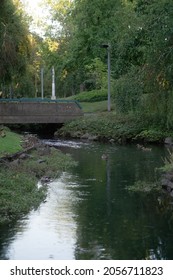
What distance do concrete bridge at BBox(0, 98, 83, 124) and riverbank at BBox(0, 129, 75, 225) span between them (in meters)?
15.8

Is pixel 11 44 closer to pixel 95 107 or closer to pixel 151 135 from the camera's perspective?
pixel 151 135

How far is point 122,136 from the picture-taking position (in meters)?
38.9

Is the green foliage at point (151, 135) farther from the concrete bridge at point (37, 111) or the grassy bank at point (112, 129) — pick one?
the concrete bridge at point (37, 111)

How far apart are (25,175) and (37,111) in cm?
2673

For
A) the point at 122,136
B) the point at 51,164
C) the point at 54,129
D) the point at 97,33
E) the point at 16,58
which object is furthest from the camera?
the point at 97,33

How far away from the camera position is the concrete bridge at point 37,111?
145 feet

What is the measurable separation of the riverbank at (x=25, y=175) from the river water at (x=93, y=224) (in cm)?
43

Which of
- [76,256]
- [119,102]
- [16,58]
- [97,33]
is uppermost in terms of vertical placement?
[97,33]

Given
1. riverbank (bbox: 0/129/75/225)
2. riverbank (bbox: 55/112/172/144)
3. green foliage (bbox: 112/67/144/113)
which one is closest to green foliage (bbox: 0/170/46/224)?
riverbank (bbox: 0/129/75/225)

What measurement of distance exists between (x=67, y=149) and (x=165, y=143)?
816 centimetres

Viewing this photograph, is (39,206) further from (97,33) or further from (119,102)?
(97,33)

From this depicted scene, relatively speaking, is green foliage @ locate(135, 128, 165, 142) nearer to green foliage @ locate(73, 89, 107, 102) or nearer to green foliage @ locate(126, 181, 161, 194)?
green foliage @ locate(73, 89, 107, 102)

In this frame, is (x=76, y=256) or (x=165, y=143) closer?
(x=76, y=256)

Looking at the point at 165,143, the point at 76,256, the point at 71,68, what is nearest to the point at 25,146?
the point at 165,143
